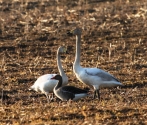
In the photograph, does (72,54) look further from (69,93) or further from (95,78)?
(69,93)

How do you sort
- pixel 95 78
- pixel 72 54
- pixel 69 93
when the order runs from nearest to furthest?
pixel 69 93 → pixel 95 78 → pixel 72 54

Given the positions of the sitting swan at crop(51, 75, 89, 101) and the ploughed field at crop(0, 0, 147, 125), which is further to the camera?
the sitting swan at crop(51, 75, 89, 101)

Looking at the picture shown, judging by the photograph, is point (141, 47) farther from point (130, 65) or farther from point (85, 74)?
point (85, 74)

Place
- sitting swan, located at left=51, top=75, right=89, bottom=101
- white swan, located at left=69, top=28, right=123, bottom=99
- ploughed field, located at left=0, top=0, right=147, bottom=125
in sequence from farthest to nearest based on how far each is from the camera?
white swan, located at left=69, top=28, right=123, bottom=99 < sitting swan, located at left=51, top=75, right=89, bottom=101 < ploughed field, located at left=0, top=0, right=147, bottom=125

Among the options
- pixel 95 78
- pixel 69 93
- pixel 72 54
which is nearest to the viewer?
pixel 69 93

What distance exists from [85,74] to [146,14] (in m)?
13.9

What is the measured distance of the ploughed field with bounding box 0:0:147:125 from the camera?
916 cm

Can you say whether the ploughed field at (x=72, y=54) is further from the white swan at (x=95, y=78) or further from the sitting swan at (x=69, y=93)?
the white swan at (x=95, y=78)

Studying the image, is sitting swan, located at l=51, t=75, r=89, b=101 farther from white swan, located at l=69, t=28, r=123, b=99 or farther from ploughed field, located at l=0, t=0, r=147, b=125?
white swan, located at l=69, t=28, r=123, b=99

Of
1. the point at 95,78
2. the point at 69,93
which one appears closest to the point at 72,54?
the point at 95,78

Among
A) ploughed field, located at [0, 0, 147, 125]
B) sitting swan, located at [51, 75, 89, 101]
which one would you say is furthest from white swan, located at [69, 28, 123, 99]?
sitting swan, located at [51, 75, 89, 101]

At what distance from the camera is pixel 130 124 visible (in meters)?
8.27

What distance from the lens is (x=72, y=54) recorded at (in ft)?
59.1

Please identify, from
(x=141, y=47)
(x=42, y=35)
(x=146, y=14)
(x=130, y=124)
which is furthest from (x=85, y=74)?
(x=146, y=14)
